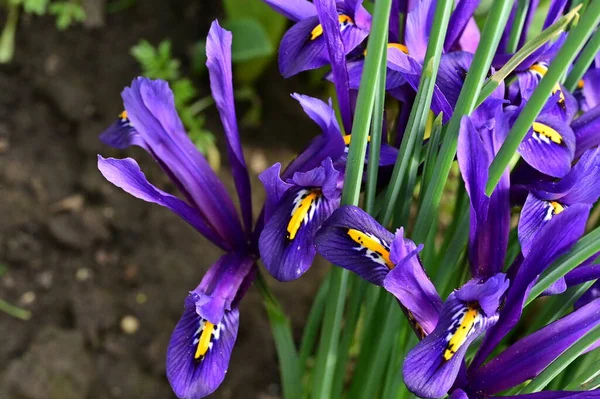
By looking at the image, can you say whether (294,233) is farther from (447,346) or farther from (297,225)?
(447,346)

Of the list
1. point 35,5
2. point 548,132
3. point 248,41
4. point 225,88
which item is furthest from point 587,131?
point 35,5

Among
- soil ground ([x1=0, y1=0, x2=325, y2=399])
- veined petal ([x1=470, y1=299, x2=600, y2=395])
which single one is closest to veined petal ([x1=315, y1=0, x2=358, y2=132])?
veined petal ([x1=470, y1=299, x2=600, y2=395])

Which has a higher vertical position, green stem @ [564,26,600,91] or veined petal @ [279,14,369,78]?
green stem @ [564,26,600,91]

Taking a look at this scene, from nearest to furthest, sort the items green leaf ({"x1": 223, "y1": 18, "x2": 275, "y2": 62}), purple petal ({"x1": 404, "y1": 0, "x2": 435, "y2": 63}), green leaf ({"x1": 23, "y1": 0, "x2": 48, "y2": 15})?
1. purple petal ({"x1": 404, "y1": 0, "x2": 435, "y2": 63})
2. green leaf ({"x1": 223, "y1": 18, "x2": 275, "y2": 62})
3. green leaf ({"x1": 23, "y1": 0, "x2": 48, "y2": 15})

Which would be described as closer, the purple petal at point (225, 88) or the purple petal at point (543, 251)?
the purple petal at point (543, 251)

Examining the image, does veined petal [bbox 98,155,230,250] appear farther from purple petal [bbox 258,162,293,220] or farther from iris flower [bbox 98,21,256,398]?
purple petal [bbox 258,162,293,220]

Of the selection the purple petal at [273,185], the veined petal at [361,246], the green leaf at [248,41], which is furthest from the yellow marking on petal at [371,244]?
the green leaf at [248,41]

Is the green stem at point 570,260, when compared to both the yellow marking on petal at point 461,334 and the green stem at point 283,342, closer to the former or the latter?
the yellow marking on petal at point 461,334
